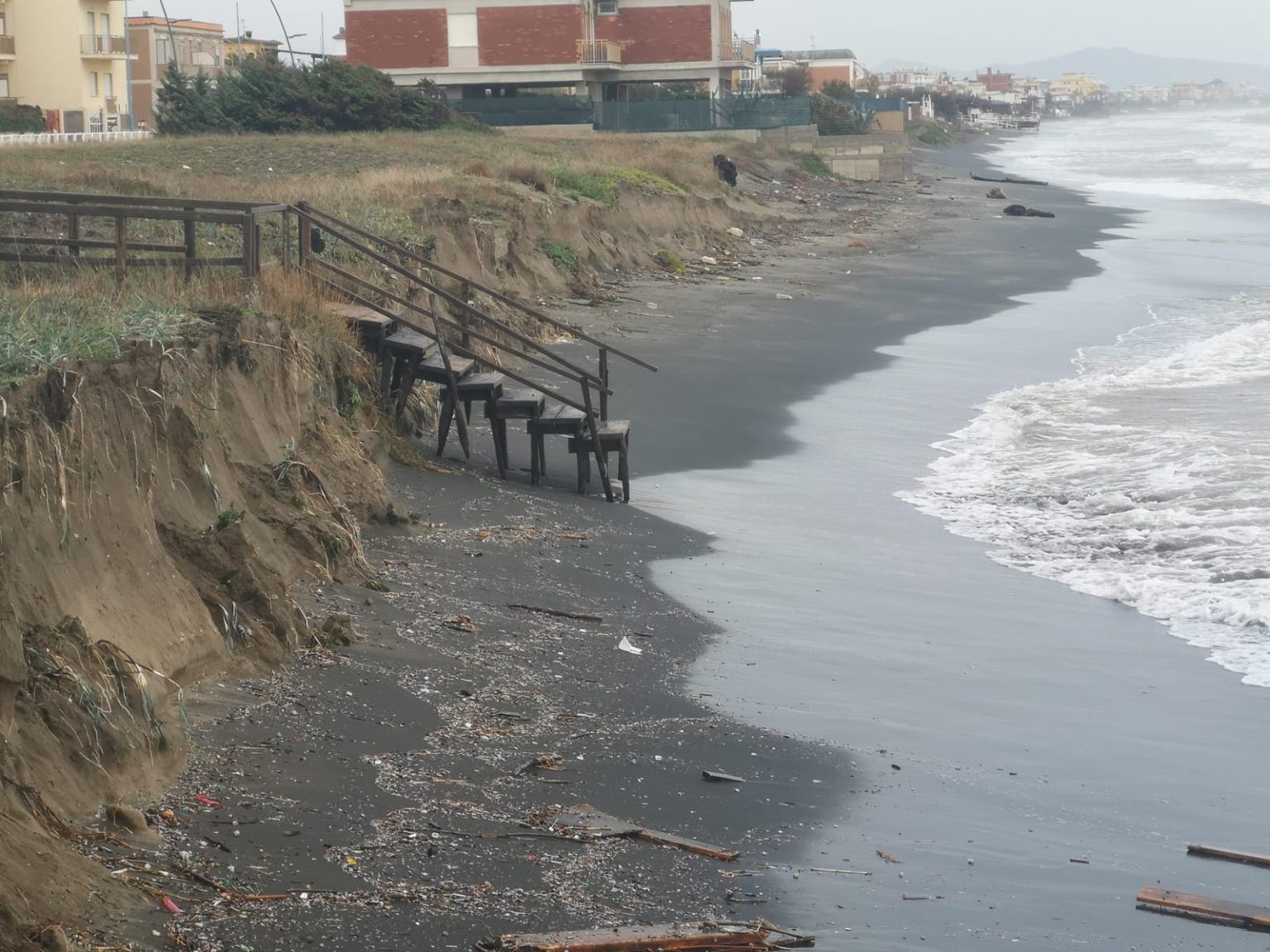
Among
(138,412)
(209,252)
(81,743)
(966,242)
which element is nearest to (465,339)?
(209,252)

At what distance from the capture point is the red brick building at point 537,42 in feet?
214

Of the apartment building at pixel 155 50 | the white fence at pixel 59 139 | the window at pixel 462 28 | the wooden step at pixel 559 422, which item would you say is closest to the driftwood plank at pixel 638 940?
the wooden step at pixel 559 422

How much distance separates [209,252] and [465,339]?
300 cm

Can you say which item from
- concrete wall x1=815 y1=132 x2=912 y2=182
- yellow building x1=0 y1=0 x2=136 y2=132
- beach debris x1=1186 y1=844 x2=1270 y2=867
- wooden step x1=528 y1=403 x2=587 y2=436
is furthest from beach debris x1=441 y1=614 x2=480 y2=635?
yellow building x1=0 y1=0 x2=136 y2=132

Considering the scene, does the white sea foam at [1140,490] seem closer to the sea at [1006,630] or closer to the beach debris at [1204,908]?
the sea at [1006,630]

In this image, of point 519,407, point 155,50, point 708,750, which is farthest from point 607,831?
point 155,50

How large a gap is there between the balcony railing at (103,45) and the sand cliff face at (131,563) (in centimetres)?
6334

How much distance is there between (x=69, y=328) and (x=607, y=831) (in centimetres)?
420

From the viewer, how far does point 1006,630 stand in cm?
1070

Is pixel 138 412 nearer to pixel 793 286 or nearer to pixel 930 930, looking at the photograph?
pixel 930 930

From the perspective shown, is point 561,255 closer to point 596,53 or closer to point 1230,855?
point 1230,855

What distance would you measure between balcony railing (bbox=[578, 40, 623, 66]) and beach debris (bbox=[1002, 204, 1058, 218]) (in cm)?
2227

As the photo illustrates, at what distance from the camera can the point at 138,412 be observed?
833 cm

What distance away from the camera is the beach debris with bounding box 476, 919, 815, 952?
18.5 feet
